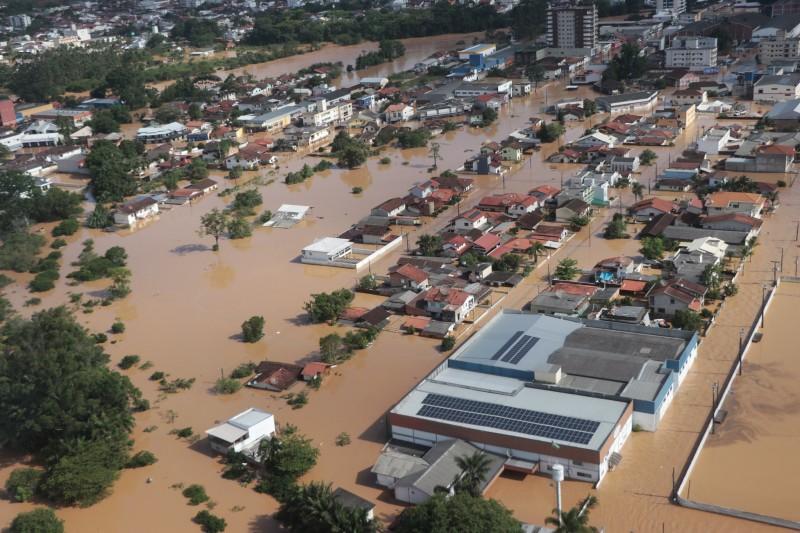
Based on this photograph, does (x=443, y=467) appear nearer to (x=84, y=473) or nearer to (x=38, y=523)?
(x=84, y=473)

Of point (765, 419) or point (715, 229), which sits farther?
point (715, 229)

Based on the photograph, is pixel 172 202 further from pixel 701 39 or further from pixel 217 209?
pixel 701 39

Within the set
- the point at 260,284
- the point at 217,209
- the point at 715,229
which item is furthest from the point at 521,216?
the point at 217,209

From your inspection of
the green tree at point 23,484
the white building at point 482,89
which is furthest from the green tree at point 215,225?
the white building at point 482,89

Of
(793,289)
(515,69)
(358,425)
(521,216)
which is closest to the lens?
(358,425)

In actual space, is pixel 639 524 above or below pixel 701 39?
below

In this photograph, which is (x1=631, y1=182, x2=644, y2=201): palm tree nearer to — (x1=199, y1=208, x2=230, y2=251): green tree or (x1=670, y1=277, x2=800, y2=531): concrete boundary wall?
(x1=670, y1=277, x2=800, y2=531): concrete boundary wall

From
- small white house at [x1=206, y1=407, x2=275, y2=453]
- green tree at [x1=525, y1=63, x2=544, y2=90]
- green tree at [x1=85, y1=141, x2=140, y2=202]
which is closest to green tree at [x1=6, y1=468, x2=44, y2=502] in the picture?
small white house at [x1=206, y1=407, x2=275, y2=453]

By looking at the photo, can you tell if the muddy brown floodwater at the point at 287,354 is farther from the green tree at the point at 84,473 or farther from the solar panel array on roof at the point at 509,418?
the solar panel array on roof at the point at 509,418
